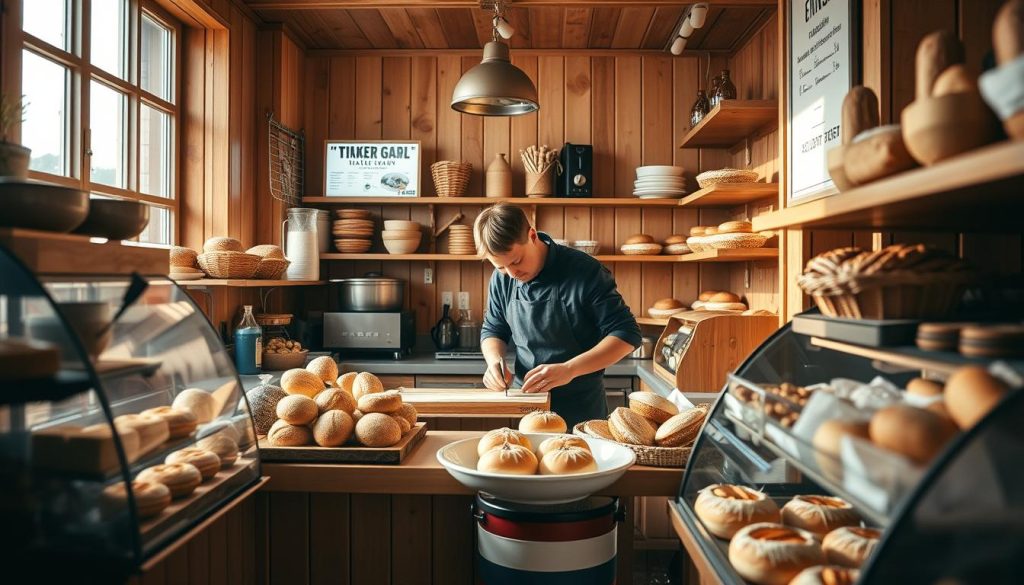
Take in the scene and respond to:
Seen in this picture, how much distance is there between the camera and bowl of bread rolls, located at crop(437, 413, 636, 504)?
1.56 meters

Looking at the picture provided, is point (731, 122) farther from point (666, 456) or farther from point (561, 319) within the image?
point (666, 456)

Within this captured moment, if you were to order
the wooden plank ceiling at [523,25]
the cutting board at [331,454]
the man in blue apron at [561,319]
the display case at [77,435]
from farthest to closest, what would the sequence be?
the wooden plank ceiling at [523,25] → the man in blue apron at [561,319] → the cutting board at [331,454] → the display case at [77,435]

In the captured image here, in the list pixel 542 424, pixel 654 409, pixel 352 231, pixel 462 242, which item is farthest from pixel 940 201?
pixel 352 231

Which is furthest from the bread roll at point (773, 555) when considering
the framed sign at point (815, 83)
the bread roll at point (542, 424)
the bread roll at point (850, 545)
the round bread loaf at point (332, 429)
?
the framed sign at point (815, 83)

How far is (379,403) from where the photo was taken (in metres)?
1.93

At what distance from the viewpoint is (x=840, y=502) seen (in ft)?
4.64

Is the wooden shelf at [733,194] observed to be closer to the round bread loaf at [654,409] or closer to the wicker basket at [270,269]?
the round bread loaf at [654,409]

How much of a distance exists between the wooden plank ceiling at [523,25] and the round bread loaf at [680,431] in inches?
96.6

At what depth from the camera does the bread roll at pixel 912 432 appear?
2.82ft

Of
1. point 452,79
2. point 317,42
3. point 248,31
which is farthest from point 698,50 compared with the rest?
point 248,31

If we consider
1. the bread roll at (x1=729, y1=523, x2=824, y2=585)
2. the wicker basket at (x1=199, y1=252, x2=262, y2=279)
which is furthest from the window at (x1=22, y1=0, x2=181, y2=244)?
the bread roll at (x1=729, y1=523, x2=824, y2=585)

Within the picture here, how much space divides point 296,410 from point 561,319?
1.30 m

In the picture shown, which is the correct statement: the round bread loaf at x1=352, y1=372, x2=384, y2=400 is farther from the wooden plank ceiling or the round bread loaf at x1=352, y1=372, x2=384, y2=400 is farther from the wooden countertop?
the wooden plank ceiling

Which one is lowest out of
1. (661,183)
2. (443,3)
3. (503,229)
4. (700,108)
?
(503,229)
